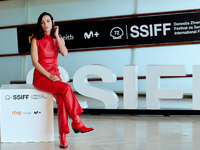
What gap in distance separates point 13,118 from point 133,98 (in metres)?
2.01

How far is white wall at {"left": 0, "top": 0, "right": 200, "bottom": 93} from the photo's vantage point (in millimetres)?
7367

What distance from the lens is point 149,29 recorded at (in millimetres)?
7484

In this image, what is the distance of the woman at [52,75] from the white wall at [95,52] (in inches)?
184

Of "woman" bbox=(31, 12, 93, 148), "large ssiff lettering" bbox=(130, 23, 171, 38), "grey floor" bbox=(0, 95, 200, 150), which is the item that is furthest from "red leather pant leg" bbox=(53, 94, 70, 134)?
"large ssiff lettering" bbox=(130, 23, 171, 38)

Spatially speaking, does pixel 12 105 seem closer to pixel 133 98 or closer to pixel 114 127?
pixel 114 127

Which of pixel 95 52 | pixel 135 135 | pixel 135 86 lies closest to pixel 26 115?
pixel 135 135

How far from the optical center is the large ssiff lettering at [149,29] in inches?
291

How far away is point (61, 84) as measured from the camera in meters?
3.05

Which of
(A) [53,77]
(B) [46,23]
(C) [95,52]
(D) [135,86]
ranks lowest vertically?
(D) [135,86]

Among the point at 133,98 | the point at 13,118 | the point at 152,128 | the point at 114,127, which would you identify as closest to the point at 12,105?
the point at 13,118

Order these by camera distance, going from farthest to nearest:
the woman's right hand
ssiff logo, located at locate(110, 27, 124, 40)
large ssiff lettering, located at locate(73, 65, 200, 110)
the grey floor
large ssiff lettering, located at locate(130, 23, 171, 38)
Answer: ssiff logo, located at locate(110, 27, 124, 40) < large ssiff lettering, located at locate(130, 23, 171, 38) < large ssiff lettering, located at locate(73, 65, 200, 110) < the woman's right hand < the grey floor

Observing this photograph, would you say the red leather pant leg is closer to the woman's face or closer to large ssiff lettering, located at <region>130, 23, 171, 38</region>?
the woman's face

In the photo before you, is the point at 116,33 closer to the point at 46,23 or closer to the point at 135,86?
the point at 135,86

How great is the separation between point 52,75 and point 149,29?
15.8 feet
